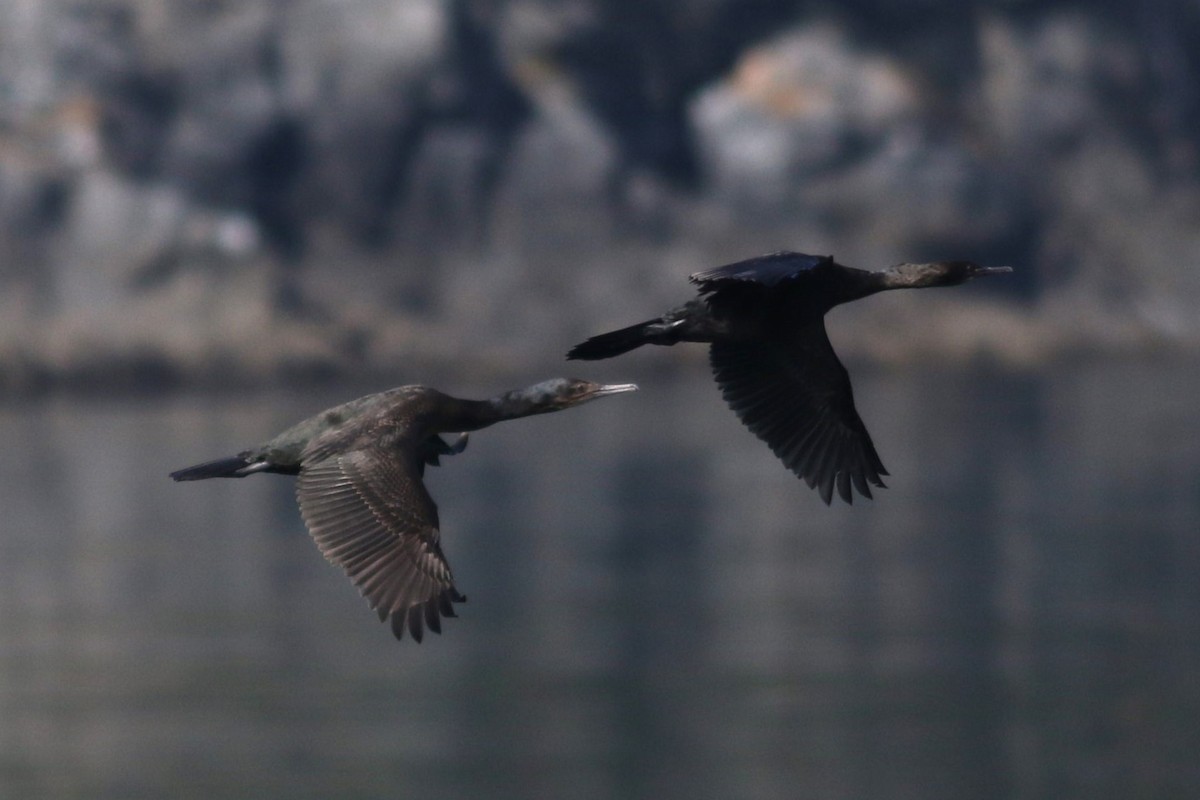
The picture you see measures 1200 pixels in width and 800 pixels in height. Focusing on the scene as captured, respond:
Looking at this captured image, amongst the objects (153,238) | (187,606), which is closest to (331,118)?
(153,238)

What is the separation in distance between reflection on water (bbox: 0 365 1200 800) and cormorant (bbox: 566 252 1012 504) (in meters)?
19.8

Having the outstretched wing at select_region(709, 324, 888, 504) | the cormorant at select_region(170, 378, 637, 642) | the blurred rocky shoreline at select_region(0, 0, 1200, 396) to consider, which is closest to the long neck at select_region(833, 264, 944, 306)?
the outstretched wing at select_region(709, 324, 888, 504)

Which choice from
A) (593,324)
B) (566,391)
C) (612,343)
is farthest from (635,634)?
(612,343)

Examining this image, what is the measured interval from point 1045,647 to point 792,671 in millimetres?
4912

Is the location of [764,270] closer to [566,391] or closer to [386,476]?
[566,391]

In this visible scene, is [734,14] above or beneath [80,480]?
above

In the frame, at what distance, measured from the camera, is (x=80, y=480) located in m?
67.9

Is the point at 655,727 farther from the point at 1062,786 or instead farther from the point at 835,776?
the point at 1062,786

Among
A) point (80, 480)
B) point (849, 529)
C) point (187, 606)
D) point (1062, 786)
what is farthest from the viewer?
point (80, 480)

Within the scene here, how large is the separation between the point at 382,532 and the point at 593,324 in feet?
198

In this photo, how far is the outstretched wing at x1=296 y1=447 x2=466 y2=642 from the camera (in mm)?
13406

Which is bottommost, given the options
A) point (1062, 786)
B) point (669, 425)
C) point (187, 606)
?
point (1062, 786)

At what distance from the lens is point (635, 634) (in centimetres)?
4578

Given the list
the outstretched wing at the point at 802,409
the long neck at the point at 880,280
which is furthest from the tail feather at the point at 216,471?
the long neck at the point at 880,280
